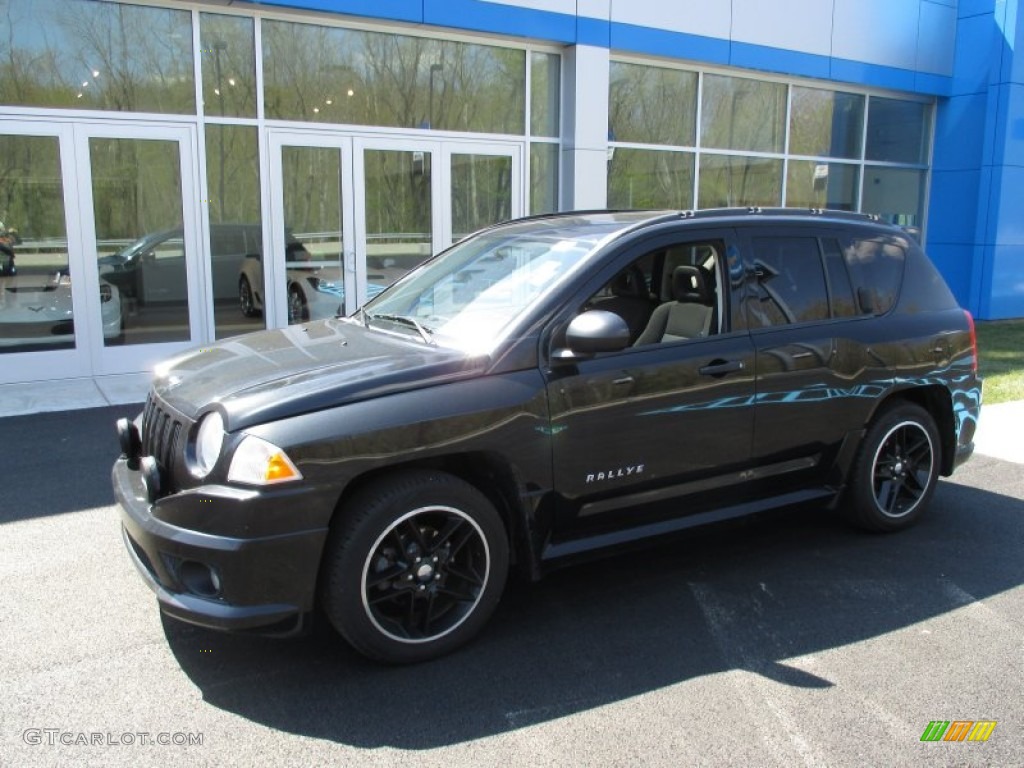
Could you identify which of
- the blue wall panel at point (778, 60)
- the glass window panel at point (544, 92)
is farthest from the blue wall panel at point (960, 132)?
the glass window panel at point (544, 92)

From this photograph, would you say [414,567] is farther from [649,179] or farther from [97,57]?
[649,179]

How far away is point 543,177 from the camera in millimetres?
11906

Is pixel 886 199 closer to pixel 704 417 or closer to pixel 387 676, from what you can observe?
pixel 704 417

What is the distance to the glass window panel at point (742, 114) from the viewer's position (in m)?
13.1

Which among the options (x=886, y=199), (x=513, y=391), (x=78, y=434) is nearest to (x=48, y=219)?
(x=78, y=434)

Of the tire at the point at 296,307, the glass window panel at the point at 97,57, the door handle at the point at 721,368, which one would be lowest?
the tire at the point at 296,307

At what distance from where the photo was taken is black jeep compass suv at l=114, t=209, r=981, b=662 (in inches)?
126

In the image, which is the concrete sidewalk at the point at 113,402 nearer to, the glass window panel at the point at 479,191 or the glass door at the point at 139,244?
the glass door at the point at 139,244

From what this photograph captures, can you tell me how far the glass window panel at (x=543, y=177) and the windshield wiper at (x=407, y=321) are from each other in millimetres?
7599

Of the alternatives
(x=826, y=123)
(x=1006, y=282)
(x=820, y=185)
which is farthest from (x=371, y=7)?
(x=1006, y=282)

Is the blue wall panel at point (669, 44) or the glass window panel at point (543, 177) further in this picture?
the glass window panel at point (543, 177)

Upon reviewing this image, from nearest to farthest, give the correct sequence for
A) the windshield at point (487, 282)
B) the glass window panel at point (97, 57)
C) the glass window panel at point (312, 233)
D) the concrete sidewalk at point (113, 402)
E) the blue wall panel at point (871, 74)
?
the windshield at point (487, 282), the concrete sidewalk at point (113, 402), the glass window panel at point (97, 57), the glass window panel at point (312, 233), the blue wall panel at point (871, 74)

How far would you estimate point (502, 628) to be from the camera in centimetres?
382

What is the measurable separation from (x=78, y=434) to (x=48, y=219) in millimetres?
3132
